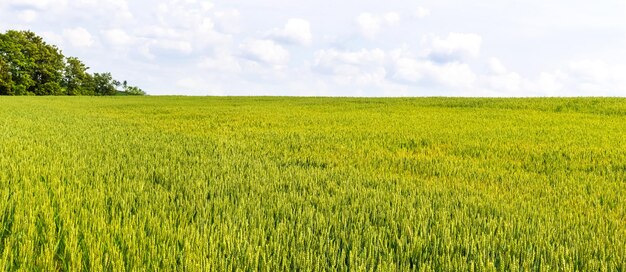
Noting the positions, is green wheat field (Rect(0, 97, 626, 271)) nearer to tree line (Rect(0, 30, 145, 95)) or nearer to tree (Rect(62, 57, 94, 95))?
tree line (Rect(0, 30, 145, 95))

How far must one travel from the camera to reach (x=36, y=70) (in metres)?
69.1

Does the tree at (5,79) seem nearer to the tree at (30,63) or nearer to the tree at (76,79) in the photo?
the tree at (30,63)

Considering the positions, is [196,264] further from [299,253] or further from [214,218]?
[214,218]

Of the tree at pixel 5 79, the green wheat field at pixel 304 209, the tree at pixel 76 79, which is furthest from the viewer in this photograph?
the tree at pixel 76 79

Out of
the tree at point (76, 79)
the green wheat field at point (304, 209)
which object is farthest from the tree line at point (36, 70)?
the green wheat field at point (304, 209)

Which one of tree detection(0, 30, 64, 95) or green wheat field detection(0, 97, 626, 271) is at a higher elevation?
tree detection(0, 30, 64, 95)

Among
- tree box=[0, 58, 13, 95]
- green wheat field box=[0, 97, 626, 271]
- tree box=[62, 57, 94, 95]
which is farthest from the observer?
tree box=[62, 57, 94, 95]

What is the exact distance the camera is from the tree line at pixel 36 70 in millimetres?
63844

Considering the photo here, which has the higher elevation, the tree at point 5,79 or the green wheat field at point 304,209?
the tree at point 5,79

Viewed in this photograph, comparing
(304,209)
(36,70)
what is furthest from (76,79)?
(304,209)

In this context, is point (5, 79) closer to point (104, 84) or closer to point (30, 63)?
point (30, 63)

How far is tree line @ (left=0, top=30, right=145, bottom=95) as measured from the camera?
6384 cm

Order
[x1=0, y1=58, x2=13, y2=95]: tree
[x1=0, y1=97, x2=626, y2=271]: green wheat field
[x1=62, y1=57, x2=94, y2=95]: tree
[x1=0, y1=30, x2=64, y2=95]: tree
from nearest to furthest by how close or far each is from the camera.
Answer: [x1=0, y1=97, x2=626, y2=271]: green wheat field
[x1=0, y1=58, x2=13, y2=95]: tree
[x1=0, y1=30, x2=64, y2=95]: tree
[x1=62, y1=57, x2=94, y2=95]: tree

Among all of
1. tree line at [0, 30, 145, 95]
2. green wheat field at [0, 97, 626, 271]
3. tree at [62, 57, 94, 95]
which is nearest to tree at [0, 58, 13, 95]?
tree line at [0, 30, 145, 95]
